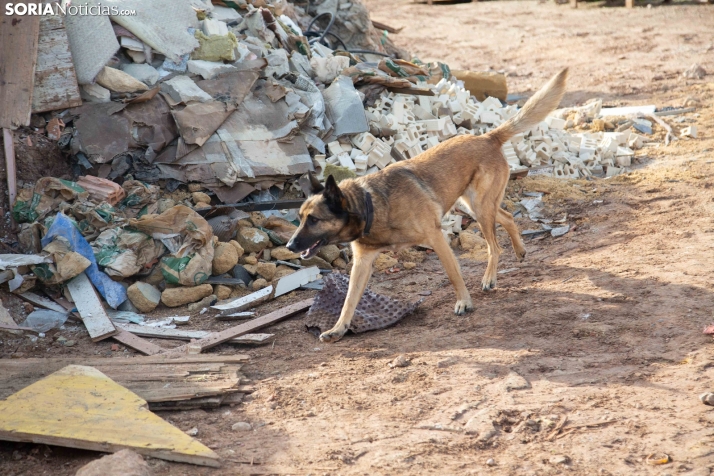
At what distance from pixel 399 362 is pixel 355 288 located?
3.49 feet

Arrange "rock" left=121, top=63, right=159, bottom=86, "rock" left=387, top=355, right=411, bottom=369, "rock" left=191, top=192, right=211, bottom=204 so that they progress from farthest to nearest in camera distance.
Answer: "rock" left=121, top=63, right=159, bottom=86, "rock" left=191, top=192, right=211, bottom=204, "rock" left=387, top=355, right=411, bottom=369

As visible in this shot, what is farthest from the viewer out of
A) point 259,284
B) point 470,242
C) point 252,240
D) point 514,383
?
point 470,242

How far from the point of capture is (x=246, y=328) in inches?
241

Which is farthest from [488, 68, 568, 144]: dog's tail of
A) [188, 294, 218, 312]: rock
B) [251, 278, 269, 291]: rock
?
[188, 294, 218, 312]: rock

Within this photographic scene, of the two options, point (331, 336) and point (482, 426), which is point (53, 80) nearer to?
point (331, 336)

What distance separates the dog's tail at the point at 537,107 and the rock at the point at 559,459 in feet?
12.2

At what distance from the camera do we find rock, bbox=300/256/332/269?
7633mm

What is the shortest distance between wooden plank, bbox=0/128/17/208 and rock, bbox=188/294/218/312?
7.80ft

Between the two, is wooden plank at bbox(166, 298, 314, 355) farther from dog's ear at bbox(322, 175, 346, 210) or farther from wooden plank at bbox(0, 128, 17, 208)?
wooden plank at bbox(0, 128, 17, 208)

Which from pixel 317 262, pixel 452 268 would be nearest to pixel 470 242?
pixel 317 262

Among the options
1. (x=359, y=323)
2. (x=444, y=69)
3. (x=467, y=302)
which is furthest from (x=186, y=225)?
(x=444, y=69)

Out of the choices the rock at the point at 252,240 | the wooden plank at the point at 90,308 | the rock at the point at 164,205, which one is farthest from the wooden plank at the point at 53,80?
the rock at the point at 252,240

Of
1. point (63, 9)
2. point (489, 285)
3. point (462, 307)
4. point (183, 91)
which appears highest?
point (63, 9)

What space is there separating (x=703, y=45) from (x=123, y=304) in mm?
15586
